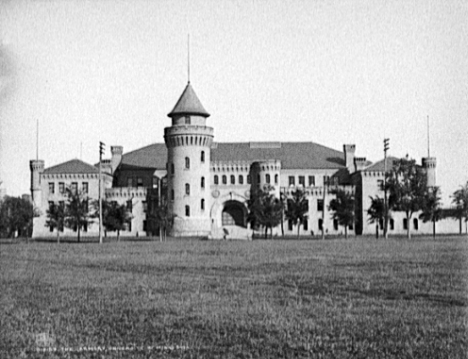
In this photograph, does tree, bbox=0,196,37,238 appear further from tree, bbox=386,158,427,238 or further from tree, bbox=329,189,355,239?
tree, bbox=386,158,427,238

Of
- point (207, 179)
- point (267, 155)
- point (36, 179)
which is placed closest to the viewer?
point (207, 179)

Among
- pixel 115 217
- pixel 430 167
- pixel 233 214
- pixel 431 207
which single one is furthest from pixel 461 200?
pixel 115 217

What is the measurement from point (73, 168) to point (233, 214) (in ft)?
63.4

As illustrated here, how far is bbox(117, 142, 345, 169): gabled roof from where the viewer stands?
305 feet

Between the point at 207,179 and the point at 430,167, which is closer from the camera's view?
the point at 207,179

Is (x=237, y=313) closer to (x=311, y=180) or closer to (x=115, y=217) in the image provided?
(x=115, y=217)

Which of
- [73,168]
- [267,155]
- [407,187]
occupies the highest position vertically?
[267,155]

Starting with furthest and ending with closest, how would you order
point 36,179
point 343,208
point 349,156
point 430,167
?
point 349,156 → point 430,167 → point 36,179 → point 343,208

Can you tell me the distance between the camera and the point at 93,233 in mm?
84812

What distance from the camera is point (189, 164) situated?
257 feet

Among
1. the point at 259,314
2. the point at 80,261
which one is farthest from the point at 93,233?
the point at 259,314

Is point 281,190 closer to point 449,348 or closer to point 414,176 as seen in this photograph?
point 414,176

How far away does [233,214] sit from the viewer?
87438mm

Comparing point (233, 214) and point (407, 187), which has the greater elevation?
point (407, 187)
